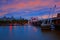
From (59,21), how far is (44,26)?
12579mm

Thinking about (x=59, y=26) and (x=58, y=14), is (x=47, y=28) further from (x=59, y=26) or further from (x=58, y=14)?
(x=58, y=14)

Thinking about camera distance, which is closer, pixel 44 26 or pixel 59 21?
pixel 44 26

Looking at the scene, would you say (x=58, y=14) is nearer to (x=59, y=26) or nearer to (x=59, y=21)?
(x=59, y=21)

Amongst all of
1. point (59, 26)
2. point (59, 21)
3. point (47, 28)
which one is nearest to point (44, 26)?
point (47, 28)

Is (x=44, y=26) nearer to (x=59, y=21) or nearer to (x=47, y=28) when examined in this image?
(x=47, y=28)

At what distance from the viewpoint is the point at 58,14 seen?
182ft

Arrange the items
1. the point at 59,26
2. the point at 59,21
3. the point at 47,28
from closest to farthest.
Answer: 1. the point at 47,28
2. the point at 59,26
3. the point at 59,21

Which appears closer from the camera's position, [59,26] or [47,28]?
[47,28]

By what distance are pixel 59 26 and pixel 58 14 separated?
12.5m

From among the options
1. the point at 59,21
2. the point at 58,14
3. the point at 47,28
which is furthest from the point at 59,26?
the point at 58,14

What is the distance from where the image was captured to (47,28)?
40594 millimetres

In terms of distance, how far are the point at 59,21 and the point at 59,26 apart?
914cm

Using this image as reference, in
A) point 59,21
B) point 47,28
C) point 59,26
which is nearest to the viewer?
point 47,28

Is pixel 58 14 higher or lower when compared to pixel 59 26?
higher
